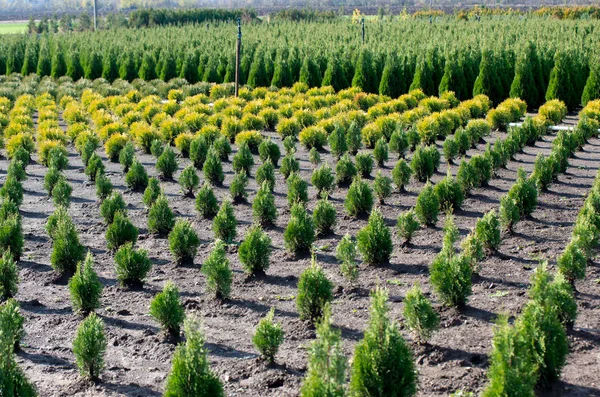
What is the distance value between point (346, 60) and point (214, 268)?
17.6 metres

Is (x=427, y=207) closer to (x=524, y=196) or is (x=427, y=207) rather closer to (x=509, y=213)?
(x=509, y=213)

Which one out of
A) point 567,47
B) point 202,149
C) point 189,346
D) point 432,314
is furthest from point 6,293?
point 567,47

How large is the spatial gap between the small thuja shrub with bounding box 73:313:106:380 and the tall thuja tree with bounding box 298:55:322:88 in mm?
18787

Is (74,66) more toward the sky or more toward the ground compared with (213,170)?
more toward the ground

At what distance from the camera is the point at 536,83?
2269 centimetres

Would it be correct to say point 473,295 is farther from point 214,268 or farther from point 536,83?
point 536,83

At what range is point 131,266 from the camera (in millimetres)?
8656

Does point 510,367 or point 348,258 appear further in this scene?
point 348,258

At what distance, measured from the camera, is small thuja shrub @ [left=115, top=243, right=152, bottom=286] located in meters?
8.64

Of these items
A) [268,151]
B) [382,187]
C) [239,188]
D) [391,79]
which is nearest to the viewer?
[382,187]

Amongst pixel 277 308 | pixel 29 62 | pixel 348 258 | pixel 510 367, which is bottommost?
pixel 29 62

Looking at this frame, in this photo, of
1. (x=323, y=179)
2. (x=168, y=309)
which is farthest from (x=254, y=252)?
(x=323, y=179)

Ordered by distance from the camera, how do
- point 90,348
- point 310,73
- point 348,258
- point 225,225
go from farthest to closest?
point 310,73
point 225,225
point 348,258
point 90,348

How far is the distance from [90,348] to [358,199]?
534cm
